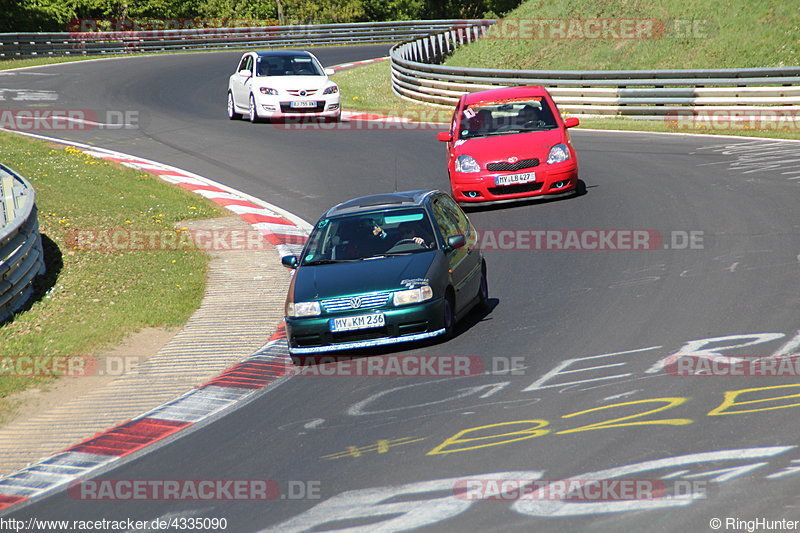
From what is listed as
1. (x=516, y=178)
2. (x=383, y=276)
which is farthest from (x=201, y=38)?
(x=383, y=276)

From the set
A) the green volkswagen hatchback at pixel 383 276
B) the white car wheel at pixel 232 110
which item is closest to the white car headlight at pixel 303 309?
the green volkswagen hatchback at pixel 383 276

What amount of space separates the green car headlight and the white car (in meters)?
16.2

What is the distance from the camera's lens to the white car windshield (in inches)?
1008

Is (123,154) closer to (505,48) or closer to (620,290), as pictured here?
(620,290)

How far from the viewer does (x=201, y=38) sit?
4994 centimetres

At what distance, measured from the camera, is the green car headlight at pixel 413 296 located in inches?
380

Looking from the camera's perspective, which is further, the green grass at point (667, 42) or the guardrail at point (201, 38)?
the guardrail at point (201, 38)

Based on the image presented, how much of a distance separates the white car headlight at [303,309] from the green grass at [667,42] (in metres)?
23.9

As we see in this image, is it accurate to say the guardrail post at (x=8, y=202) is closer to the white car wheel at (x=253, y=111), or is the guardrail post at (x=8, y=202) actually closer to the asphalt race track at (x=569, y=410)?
the asphalt race track at (x=569, y=410)

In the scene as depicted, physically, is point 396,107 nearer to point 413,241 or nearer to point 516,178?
point 516,178

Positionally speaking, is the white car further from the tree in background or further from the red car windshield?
the tree in background

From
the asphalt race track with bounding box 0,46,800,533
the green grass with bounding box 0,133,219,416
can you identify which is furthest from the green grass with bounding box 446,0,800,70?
the green grass with bounding box 0,133,219,416

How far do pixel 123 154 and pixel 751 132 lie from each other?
13.4 m

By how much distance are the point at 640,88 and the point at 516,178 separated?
1155cm
